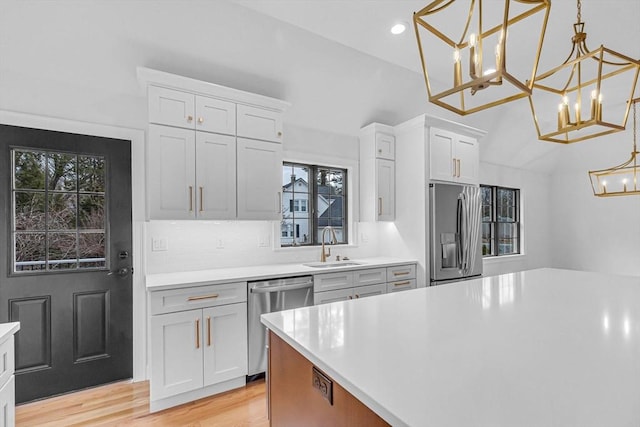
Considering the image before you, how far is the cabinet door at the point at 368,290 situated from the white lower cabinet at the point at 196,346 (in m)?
1.11

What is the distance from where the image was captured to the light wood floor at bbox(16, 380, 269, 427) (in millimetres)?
2154

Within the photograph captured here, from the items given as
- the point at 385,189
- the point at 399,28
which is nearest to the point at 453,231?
the point at 385,189

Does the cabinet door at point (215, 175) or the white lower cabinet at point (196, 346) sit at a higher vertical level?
the cabinet door at point (215, 175)

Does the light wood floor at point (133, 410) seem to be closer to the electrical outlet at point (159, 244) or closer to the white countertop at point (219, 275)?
the white countertop at point (219, 275)

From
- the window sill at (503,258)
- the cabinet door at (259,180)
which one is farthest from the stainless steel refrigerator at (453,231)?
the cabinet door at (259,180)

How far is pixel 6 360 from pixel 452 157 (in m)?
3.96

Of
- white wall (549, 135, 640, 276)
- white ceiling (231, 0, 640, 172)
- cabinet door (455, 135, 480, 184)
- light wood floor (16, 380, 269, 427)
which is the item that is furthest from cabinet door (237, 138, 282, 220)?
white wall (549, 135, 640, 276)

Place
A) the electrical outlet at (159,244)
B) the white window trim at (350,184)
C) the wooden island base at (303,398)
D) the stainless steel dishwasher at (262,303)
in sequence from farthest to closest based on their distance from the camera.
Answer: the white window trim at (350,184) < the electrical outlet at (159,244) < the stainless steel dishwasher at (262,303) < the wooden island base at (303,398)

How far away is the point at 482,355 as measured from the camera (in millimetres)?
966

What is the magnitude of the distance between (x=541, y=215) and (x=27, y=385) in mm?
7519

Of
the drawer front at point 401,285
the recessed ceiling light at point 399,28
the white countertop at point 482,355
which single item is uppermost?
the recessed ceiling light at point 399,28

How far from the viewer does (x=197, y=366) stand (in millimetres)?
2367

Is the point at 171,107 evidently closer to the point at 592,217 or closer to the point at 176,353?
the point at 176,353

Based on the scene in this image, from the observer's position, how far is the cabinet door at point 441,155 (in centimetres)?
360
